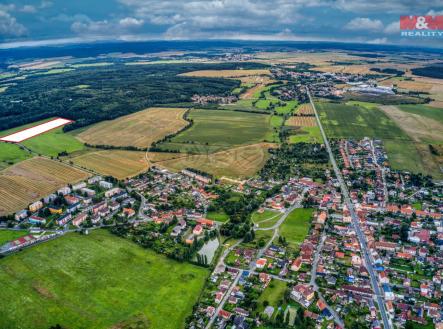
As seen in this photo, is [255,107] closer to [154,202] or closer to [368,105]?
[368,105]

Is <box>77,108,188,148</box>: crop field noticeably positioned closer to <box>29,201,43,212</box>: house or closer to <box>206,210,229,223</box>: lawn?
<box>29,201,43,212</box>: house

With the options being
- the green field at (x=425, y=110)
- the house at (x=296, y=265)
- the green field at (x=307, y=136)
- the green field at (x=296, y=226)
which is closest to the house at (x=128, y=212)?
the green field at (x=296, y=226)

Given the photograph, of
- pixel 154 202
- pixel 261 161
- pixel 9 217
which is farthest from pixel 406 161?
pixel 9 217

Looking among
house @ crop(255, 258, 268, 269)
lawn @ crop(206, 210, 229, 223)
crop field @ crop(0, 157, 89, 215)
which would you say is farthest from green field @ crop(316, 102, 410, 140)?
crop field @ crop(0, 157, 89, 215)

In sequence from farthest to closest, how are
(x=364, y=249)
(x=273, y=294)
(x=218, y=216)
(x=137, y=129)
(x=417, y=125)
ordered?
(x=417, y=125)
(x=137, y=129)
(x=218, y=216)
(x=364, y=249)
(x=273, y=294)

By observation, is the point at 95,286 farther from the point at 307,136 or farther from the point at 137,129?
the point at 307,136

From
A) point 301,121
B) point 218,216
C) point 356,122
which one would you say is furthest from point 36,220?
point 356,122
